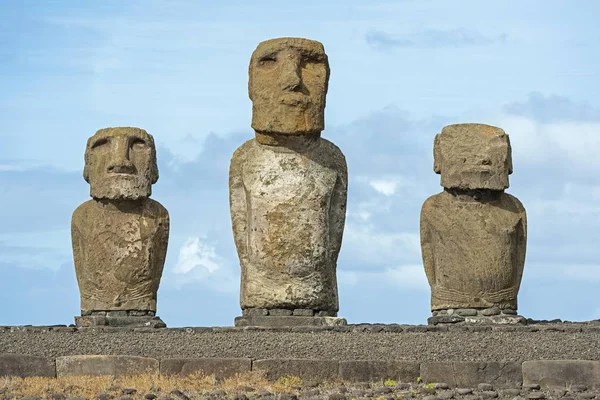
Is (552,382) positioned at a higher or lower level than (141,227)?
lower

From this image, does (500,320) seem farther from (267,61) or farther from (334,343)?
(267,61)

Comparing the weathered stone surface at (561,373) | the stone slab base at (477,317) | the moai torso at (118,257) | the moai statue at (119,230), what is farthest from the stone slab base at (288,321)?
the weathered stone surface at (561,373)

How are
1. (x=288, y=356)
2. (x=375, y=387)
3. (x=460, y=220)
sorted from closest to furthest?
(x=375, y=387), (x=288, y=356), (x=460, y=220)

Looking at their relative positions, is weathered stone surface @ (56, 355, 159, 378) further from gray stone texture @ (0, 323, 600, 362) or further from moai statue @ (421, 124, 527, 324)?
moai statue @ (421, 124, 527, 324)

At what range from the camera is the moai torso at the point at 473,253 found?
22.4 m

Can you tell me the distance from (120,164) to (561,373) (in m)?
6.63

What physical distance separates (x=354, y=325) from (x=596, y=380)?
132 inches

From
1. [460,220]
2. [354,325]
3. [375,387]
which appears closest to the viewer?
[375,387]

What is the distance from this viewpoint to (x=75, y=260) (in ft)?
75.4

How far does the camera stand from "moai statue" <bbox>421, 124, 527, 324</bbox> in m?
22.4

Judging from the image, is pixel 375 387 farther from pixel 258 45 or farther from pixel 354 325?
pixel 258 45

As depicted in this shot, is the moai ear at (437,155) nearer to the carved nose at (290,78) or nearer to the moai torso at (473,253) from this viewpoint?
the moai torso at (473,253)

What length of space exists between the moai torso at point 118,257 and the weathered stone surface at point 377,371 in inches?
177

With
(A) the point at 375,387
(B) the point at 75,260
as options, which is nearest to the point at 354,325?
(A) the point at 375,387
